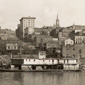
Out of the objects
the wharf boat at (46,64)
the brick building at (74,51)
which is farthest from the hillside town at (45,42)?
Answer: the wharf boat at (46,64)

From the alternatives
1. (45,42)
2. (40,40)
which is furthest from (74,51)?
(40,40)

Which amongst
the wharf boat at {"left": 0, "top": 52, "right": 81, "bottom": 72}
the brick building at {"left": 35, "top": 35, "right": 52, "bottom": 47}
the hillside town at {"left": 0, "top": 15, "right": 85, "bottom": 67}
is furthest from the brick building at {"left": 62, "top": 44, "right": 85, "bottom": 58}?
the brick building at {"left": 35, "top": 35, "right": 52, "bottom": 47}

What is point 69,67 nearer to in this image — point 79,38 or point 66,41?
point 66,41

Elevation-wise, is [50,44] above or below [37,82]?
above

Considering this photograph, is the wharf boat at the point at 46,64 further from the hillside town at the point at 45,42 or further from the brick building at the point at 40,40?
the brick building at the point at 40,40

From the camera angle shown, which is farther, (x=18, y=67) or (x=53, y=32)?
(x=53, y=32)

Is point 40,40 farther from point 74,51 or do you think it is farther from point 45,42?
point 74,51

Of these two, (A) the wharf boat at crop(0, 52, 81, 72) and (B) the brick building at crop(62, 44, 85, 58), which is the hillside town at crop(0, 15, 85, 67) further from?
(A) the wharf boat at crop(0, 52, 81, 72)

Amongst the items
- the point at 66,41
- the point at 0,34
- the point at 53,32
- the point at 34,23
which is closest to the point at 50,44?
the point at 66,41
